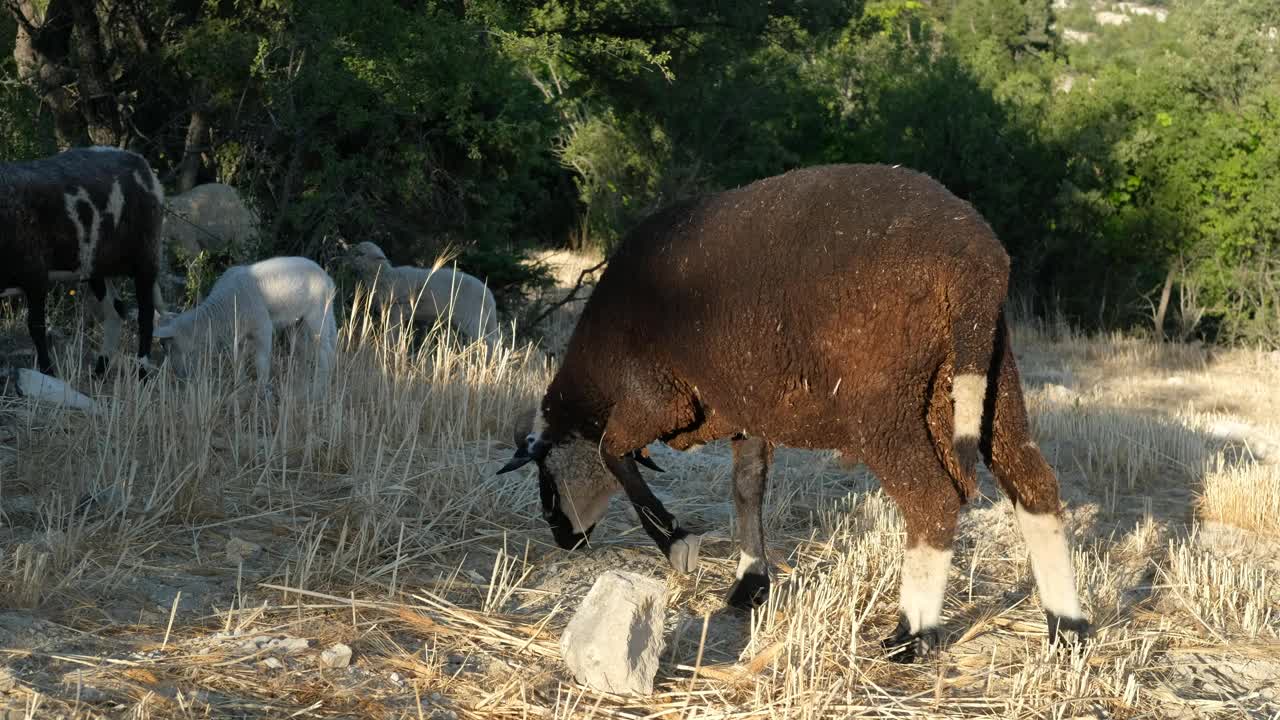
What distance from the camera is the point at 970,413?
462cm

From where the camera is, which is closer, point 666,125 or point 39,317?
point 39,317

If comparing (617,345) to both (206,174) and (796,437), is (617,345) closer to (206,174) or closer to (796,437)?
(796,437)

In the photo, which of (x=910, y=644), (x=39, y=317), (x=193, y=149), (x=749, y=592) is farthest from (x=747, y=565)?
(x=193, y=149)

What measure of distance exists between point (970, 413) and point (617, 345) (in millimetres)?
1538

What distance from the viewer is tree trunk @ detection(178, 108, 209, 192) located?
1334 cm

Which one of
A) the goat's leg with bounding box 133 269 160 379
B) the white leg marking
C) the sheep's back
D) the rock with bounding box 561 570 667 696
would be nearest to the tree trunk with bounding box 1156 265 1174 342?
the goat's leg with bounding box 133 269 160 379

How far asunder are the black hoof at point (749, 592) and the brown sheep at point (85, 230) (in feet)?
15.8

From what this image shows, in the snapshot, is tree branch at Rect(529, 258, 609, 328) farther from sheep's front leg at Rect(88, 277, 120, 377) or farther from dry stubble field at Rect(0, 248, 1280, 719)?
sheep's front leg at Rect(88, 277, 120, 377)

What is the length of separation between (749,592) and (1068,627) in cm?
129

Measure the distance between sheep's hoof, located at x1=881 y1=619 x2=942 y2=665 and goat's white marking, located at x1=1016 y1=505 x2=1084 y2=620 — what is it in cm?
48

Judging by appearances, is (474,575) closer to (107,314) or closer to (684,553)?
(684,553)

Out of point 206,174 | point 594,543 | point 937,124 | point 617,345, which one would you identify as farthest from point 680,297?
point 937,124

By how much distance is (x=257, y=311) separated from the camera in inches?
390

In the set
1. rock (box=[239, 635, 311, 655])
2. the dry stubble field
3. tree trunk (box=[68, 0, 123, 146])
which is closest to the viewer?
the dry stubble field
